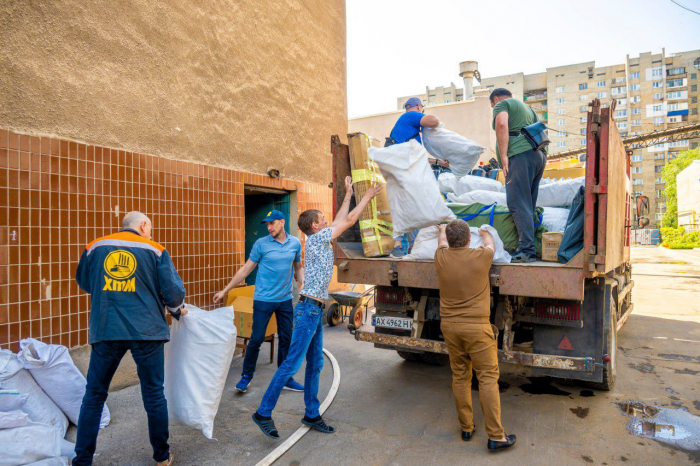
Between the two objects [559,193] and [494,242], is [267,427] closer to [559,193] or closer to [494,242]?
[494,242]

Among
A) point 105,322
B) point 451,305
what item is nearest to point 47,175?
point 105,322

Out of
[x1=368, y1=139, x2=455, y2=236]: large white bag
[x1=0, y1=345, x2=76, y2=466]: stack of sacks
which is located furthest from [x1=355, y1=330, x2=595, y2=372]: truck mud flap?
[x1=0, y1=345, x2=76, y2=466]: stack of sacks

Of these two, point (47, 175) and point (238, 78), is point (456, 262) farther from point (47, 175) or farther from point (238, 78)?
point (238, 78)

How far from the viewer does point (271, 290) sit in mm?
4527

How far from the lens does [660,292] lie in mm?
11969

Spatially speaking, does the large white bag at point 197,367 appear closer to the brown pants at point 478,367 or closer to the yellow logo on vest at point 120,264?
the yellow logo on vest at point 120,264

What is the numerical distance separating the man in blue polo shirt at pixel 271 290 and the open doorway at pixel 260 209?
2915 millimetres

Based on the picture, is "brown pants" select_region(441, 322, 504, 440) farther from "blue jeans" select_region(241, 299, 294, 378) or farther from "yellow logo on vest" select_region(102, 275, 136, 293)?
"yellow logo on vest" select_region(102, 275, 136, 293)

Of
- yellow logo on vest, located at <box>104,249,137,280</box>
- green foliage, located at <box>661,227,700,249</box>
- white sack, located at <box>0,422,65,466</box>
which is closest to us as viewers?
white sack, located at <box>0,422,65,466</box>

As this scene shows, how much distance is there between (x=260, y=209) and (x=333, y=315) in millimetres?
2298

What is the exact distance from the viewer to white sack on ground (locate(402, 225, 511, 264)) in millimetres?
3839

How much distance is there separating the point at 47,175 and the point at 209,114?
2.30 m

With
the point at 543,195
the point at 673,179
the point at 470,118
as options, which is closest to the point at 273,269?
the point at 543,195

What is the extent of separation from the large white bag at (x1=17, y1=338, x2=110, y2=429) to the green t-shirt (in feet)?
14.1
